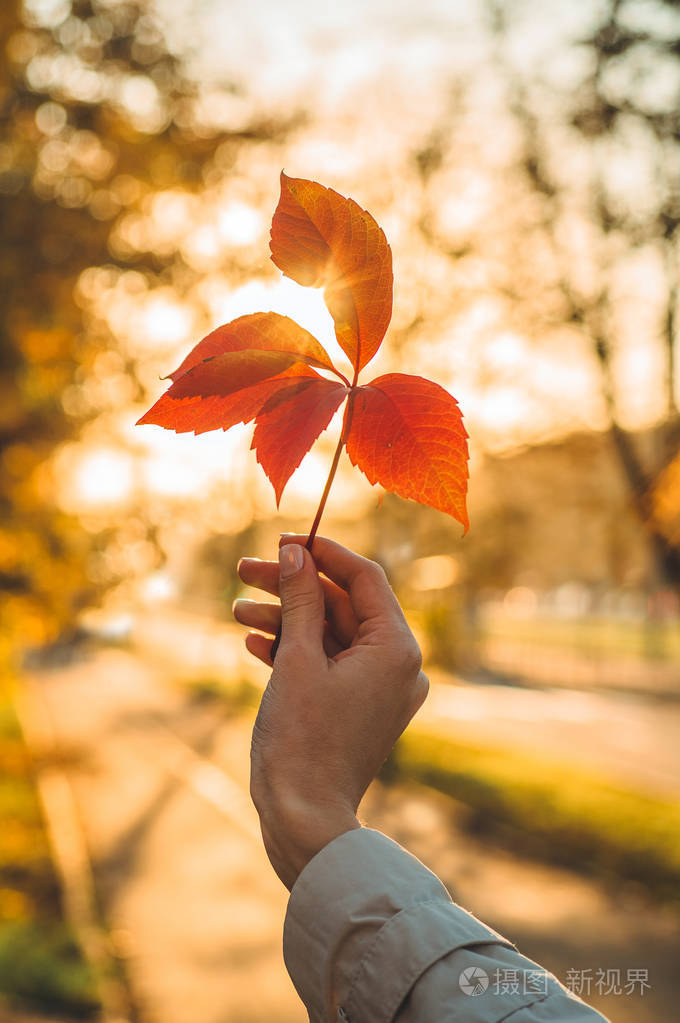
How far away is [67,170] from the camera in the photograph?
6449mm

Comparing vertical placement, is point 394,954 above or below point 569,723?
above

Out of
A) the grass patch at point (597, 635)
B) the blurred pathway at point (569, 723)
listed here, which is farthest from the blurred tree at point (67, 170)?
the grass patch at point (597, 635)

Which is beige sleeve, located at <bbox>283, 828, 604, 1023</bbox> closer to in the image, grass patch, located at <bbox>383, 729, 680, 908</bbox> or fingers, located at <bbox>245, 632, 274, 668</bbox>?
fingers, located at <bbox>245, 632, 274, 668</bbox>

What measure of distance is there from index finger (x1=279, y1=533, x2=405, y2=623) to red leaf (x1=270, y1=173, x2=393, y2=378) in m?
0.29

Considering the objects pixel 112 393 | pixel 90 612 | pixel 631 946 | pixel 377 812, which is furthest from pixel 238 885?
pixel 112 393

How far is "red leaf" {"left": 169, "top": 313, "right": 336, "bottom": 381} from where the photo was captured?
816 mm

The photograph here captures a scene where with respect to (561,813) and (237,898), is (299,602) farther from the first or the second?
(561,813)

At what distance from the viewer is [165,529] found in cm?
1013

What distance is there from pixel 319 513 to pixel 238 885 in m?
9.70

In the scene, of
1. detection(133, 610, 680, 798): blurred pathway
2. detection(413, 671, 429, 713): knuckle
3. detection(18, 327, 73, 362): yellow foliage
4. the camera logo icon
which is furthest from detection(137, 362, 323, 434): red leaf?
detection(133, 610, 680, 798): blurred pathway

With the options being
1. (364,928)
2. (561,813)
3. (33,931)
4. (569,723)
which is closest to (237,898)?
(33,931)

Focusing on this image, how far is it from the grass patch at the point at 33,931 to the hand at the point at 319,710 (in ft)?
18.8

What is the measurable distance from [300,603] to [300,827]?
0.83 ft

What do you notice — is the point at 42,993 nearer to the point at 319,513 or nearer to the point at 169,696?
the point at 319,513
